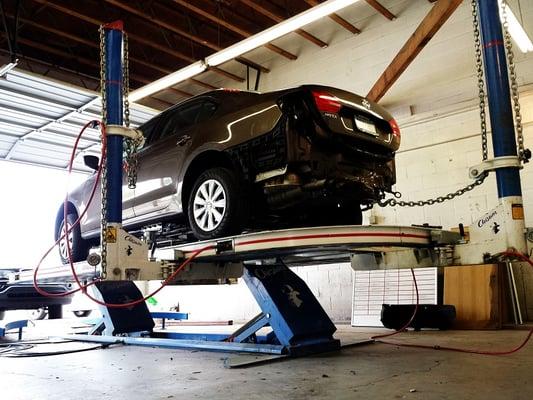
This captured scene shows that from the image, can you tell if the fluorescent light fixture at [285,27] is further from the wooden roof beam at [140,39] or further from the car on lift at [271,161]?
the wooden roof beam at [140,39]

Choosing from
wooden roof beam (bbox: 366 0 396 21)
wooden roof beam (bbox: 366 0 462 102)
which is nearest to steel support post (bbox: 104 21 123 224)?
wooden roof beam (bbox: 366 0 462 102)

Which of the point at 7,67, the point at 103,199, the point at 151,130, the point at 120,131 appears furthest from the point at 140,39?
the point at 103,199

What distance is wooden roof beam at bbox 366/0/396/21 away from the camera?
7564mm

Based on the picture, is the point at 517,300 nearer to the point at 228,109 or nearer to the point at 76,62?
the point at 228,109

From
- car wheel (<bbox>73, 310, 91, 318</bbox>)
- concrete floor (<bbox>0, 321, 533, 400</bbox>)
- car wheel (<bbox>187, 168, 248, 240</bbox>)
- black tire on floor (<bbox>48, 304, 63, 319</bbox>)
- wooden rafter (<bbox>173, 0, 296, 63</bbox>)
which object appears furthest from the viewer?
car wheel (<bbox>73, 310, 91, 318</bbox>)

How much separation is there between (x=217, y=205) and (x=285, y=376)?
1.44m

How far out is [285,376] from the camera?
2.69 m

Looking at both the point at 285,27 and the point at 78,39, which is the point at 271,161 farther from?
the point at 78,39

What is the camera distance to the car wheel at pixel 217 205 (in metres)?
3.54

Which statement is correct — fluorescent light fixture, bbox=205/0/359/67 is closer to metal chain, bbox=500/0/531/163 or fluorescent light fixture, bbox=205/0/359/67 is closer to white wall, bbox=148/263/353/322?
metal chain, bbox=500/0/531/163

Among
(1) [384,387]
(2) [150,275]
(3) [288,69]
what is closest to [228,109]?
(2) [150,275]

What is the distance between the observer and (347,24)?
8.12m

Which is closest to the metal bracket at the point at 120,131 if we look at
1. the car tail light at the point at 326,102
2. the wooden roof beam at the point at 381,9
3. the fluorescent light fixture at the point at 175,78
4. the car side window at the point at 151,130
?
the car tail light at the point at 326,102

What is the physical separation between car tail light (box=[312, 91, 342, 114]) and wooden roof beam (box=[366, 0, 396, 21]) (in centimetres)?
484
